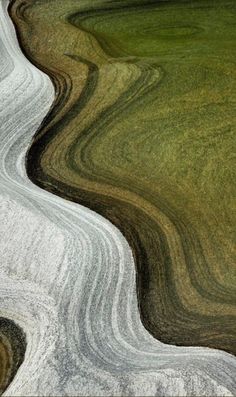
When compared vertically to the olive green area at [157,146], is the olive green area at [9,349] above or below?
below

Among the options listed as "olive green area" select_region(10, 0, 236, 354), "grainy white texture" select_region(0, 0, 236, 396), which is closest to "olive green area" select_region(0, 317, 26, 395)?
"grainy white texture" select_region(0, 0, 236, 396)

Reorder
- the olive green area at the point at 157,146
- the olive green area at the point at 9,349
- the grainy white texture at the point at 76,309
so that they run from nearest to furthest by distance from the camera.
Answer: the grainy white texture at the point at 76,309, the olive green area at the point at 9,349, the olive green area at the point at 157,146

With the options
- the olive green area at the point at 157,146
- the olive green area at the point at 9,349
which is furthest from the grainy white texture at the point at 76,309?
the olive green area at the point at 157,146

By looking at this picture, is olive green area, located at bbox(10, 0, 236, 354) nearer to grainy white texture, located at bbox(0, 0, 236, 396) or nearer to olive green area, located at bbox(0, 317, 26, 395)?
grainy white texture, located at bbox(0, 0, 236, 396)

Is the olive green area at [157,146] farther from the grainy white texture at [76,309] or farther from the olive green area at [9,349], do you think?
the olive green area at [9,349]

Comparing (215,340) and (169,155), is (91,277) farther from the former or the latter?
(169,155)
